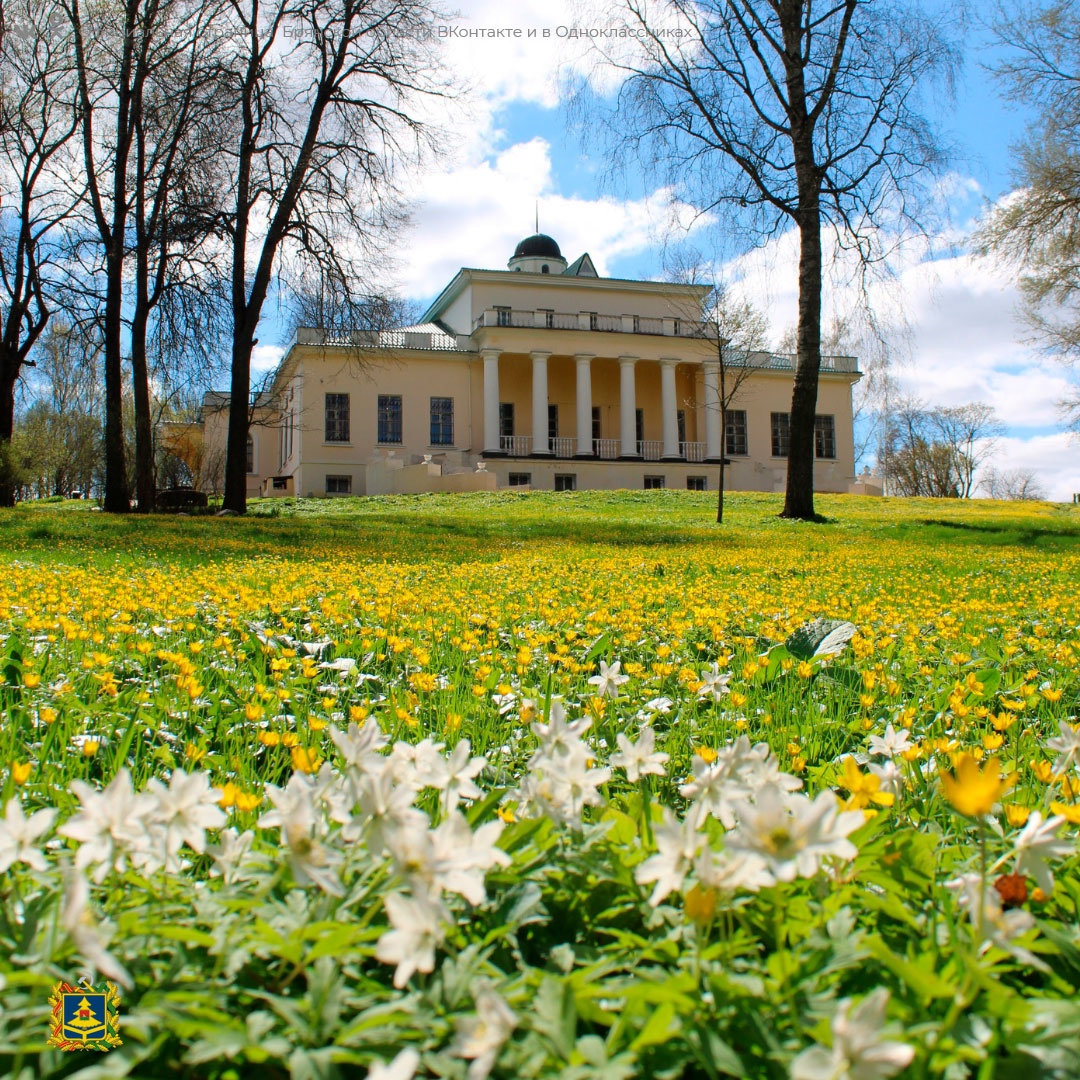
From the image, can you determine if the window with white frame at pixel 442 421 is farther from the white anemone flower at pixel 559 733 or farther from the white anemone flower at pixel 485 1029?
the white anemone flower at pixel 485 1029

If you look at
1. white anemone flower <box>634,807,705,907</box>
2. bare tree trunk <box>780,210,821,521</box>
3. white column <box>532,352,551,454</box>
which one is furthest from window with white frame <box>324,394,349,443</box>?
white anemone flower <box>634,807,705,907</box>

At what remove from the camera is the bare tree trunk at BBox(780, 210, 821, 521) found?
1513cm

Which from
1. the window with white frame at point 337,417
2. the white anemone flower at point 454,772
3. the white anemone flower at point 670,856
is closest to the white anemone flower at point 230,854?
the white anemone flower at point 454,772

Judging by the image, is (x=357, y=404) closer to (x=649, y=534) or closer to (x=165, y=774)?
(x=649, y=534)

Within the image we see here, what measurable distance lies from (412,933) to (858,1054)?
0.39m

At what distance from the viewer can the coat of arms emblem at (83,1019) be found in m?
0.79

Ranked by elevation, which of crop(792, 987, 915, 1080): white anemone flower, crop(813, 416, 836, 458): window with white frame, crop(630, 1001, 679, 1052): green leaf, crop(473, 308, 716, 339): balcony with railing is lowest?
crop(630, 1001, 679, 1052): green leaf

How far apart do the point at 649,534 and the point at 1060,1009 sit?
10579 mm

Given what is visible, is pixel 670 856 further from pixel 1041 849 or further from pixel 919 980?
pixel 1041 849

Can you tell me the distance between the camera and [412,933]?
0.77 m

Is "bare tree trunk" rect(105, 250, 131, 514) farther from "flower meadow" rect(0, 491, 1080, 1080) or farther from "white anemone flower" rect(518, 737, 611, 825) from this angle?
"white anemone flower" rect(518, 737, 611, 825)

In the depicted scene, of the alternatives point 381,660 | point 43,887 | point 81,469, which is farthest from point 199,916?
point 81,469

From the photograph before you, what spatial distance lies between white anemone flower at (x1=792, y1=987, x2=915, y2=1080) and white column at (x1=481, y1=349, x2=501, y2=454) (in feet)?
102

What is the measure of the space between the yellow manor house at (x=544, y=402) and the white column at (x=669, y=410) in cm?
6
